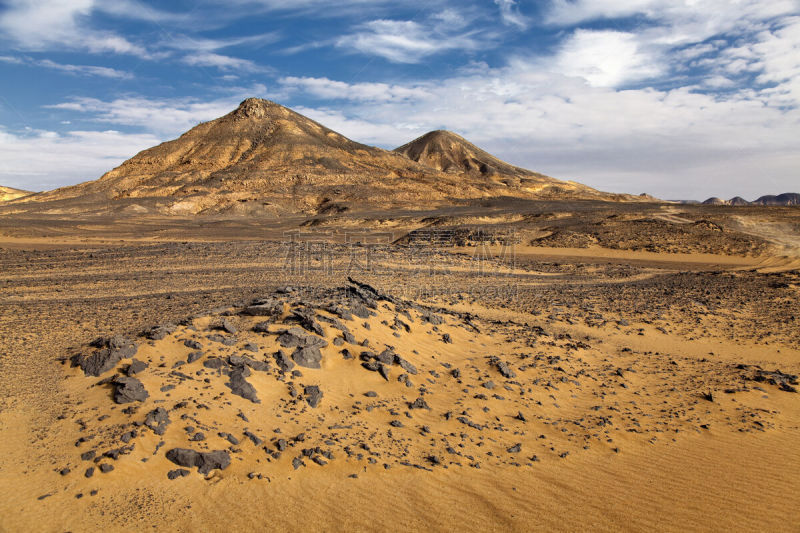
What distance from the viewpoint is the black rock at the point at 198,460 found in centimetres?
464

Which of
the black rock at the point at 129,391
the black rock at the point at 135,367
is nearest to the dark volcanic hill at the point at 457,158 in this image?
the black rock at the point at 135,367

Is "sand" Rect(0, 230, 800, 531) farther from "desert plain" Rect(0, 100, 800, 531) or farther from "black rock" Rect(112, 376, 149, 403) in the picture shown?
"black rock" Rect(112, 376, 149, 403)

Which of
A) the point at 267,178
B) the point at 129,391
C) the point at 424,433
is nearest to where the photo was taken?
the point at 129,391

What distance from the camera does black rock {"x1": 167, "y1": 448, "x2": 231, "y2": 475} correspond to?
4637 millimetres

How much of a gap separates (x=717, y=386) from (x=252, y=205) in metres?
70.0

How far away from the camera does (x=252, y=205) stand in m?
70.8

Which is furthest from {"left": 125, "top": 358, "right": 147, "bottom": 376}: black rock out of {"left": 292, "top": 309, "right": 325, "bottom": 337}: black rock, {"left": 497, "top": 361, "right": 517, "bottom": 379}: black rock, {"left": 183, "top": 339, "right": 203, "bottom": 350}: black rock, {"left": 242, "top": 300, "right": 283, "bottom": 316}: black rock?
→ {"left": 497, "top": 361, "right": 517, "bottom": 379}: black rock

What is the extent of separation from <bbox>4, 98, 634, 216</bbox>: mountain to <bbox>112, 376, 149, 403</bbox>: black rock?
6302cm

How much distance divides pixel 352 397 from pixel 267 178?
264 ft

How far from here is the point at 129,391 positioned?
18.1 ft

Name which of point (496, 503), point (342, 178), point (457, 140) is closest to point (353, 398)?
point (496, 503)

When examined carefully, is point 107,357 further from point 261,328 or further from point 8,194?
point 8,194

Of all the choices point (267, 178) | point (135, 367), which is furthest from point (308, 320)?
point (267, 178)

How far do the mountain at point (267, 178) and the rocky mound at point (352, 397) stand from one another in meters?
60.9
